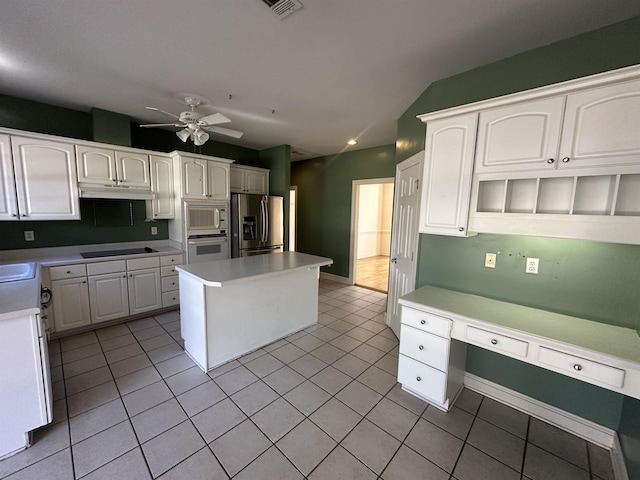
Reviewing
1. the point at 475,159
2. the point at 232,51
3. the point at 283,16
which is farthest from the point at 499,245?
the point at 232,51

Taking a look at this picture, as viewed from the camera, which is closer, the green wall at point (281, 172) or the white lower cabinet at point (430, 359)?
the white lower cabinet at point (430, 359)

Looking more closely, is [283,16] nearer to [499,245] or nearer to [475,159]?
[475,159]

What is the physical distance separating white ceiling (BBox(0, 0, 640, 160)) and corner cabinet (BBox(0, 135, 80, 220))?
1.95ft

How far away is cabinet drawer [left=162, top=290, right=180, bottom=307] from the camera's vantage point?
3605mm

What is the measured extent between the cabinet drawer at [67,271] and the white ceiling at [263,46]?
74.1 inches

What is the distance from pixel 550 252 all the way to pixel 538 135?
2.79ft

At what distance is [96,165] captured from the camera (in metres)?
3.09

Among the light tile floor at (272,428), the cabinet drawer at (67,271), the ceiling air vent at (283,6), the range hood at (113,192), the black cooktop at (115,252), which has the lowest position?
the light tile floor at (272,428)

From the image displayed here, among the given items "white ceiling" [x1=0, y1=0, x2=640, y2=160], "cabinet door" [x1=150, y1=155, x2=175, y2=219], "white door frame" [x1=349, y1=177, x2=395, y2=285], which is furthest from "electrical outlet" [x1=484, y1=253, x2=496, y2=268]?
"cabinet door" [x1=150, y1=155, x2=175, y2=219]

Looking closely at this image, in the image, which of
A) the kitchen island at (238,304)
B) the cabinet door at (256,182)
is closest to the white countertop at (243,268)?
the kitchen island at (238,304)

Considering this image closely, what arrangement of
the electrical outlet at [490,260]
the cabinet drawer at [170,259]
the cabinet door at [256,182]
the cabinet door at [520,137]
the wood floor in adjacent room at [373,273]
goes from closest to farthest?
the cabinet door at [520,137] < the electrical outlet at [490,260] < the cabinet drawer at [170,259] < the cabinet door at [256,182] < the wood floor in adjacent room at [373,273]

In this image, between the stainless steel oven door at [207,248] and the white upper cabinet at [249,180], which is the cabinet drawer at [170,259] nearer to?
the stainless steel oven door at [207,248]

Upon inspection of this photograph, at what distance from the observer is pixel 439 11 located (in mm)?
1550

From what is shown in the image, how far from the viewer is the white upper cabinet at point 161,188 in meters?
3.57
